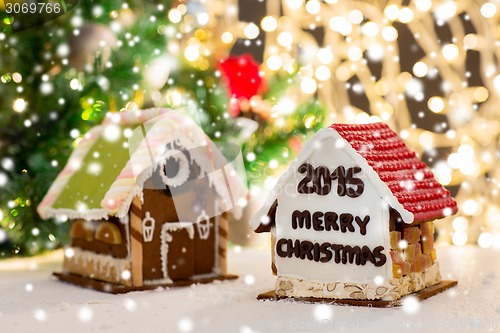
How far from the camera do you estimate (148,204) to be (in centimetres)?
268

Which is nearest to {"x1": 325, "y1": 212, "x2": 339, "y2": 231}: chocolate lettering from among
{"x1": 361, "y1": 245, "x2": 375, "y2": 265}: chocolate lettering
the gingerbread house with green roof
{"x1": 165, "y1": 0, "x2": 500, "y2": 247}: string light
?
{"x1": 361, "y1": 245, "x2": 375, "y2": 265}: chocolate lettering

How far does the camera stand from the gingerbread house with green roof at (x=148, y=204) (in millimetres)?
2641

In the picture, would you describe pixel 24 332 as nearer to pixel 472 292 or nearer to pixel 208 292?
pixel 208 292

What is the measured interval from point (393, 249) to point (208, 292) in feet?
2.14

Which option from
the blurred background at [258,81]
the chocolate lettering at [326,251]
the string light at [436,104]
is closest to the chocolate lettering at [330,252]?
the chocolate lettering at [326,251]

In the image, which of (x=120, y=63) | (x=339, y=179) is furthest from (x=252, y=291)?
(x=120, y=63)

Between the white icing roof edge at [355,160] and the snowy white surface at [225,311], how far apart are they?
0.26 m

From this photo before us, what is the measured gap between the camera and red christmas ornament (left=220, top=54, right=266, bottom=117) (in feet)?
11.4

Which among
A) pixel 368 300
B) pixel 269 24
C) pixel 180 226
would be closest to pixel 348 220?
pixel 368 300

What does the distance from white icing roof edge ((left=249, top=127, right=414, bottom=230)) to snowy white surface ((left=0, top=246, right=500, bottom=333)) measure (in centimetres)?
26

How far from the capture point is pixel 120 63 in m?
3.15

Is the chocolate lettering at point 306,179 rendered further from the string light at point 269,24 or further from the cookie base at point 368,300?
the string light at point 269,24

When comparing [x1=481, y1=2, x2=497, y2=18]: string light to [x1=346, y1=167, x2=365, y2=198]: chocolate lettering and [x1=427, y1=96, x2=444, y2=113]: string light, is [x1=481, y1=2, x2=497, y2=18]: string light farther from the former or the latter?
[x1=346, y1=167, x2=365, y2=198]: chocolate lettering

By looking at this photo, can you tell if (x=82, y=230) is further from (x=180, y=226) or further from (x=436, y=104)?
(x=436, y=104)
